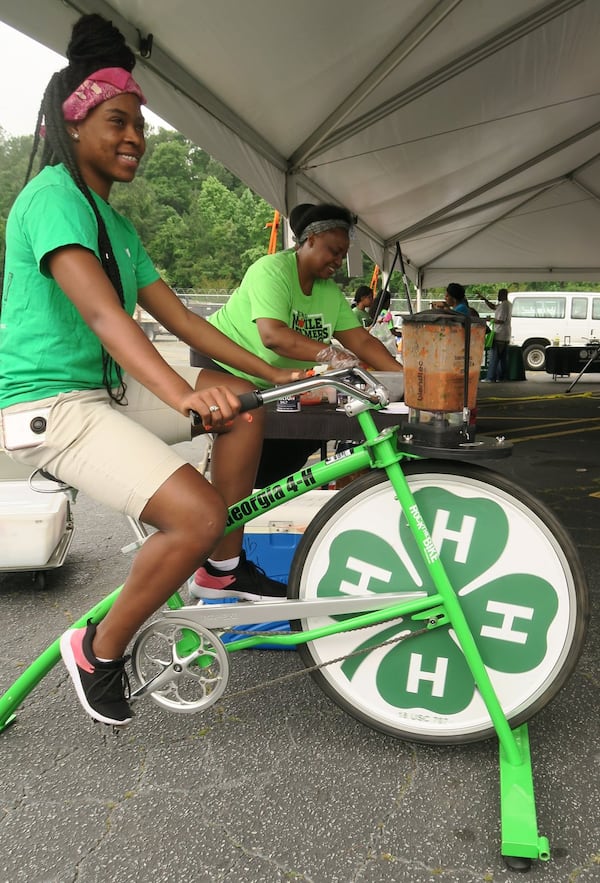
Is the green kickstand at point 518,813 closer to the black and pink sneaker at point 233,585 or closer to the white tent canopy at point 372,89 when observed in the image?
the black and pink sneaker at point 233,585

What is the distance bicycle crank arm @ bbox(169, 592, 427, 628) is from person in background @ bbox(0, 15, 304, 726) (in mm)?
179

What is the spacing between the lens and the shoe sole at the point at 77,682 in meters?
1.77

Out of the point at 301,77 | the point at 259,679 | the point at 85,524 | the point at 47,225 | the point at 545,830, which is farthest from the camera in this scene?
the point at 301,77

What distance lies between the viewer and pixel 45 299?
1621 millimetres

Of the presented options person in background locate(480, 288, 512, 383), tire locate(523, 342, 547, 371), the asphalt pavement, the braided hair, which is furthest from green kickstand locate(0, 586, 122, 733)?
tire locate(523, 342, 547, 371)

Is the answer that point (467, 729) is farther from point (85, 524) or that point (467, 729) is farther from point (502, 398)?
point (502, 398)

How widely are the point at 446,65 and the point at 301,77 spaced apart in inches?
60.4

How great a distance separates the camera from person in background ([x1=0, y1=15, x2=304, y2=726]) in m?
1.53

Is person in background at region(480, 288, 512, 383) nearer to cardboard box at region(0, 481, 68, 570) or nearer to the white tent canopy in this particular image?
the white tent canopy

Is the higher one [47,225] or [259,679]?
[47,225]

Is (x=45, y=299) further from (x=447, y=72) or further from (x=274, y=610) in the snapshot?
(x=447, y=72)

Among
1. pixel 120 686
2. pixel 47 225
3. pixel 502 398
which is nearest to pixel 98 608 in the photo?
pixel 120 686

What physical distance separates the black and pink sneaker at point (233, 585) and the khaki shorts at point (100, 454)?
1.92 feet

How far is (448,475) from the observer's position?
1.82m
